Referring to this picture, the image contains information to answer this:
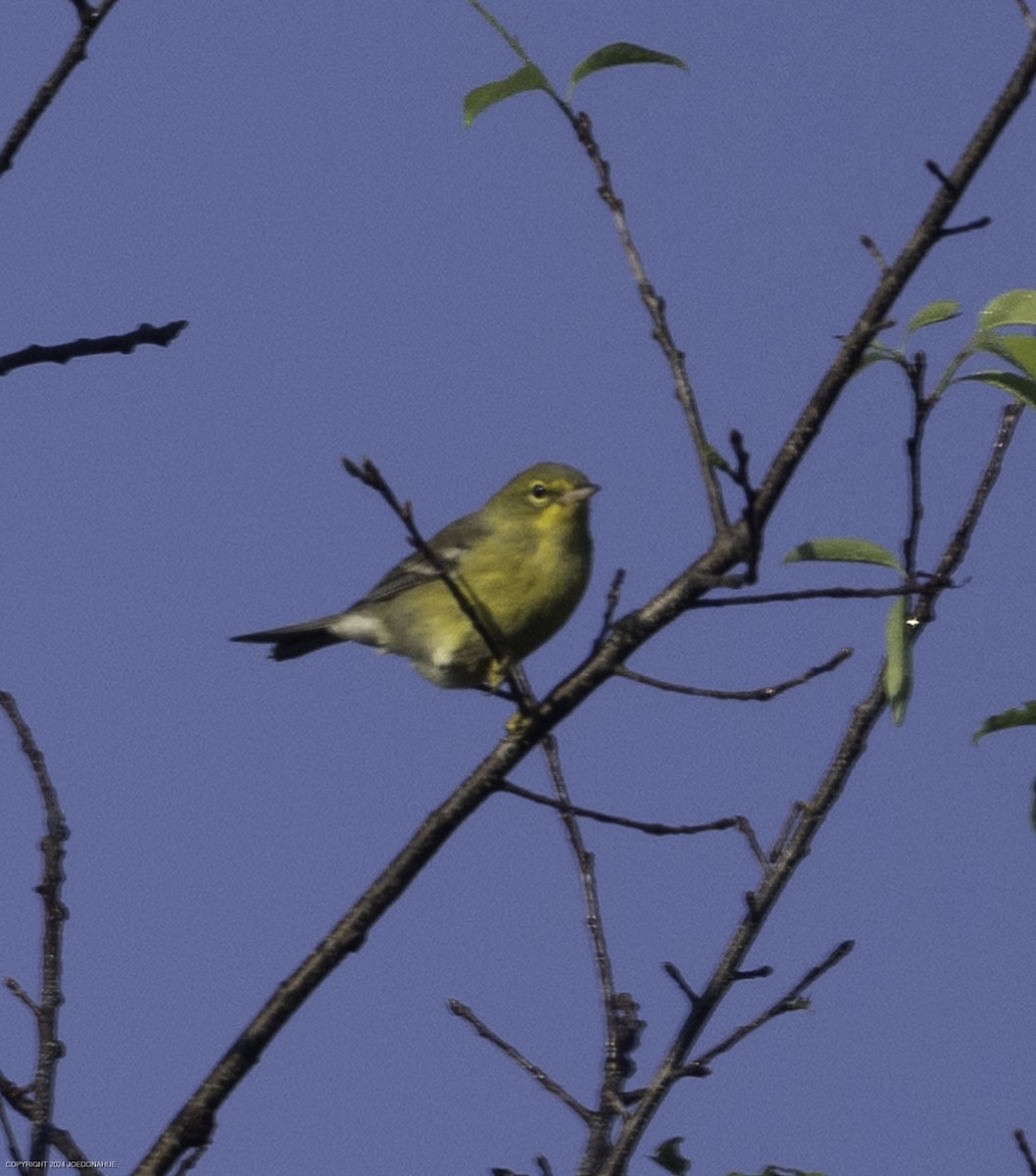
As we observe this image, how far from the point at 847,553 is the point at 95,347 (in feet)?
4.77

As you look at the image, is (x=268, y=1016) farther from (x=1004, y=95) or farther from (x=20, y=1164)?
(x=1004, y=95)

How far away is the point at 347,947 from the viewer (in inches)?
144

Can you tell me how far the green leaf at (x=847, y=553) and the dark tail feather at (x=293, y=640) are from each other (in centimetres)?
601

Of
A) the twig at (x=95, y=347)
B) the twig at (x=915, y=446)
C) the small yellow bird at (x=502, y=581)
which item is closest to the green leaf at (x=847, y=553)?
the twig at (x=915, y=446)

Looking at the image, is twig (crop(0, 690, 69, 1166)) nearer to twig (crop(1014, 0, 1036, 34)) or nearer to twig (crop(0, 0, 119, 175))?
twig (crop(0, 0, 119, 175))

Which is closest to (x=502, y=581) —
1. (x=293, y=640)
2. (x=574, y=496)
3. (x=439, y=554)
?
(x=574, y=496)

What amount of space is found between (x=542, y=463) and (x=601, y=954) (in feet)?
14.7

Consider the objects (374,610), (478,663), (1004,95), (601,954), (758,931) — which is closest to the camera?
(1004,95)

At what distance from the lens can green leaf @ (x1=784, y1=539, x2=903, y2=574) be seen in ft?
11.2

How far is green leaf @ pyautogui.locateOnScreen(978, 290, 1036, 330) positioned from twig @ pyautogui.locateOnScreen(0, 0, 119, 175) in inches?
67.4

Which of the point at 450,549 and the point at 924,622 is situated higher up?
the point at 450,549

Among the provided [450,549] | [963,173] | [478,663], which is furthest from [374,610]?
[963,173]

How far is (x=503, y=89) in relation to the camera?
354 cm

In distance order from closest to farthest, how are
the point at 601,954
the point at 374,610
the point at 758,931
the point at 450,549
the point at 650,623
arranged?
the point at 650,623 < the point at 758,931 < the point at 601,954 < the point at 450,549 < the point at 374,610
